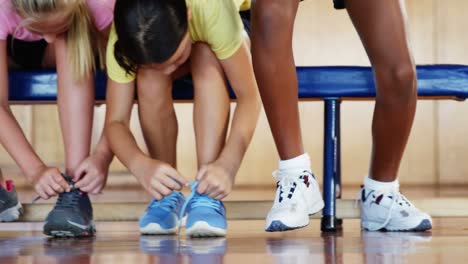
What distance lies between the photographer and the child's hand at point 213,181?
1.62 meters

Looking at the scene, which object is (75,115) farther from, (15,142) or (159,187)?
(159,187)

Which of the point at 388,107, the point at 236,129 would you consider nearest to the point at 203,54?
the point at 236,129

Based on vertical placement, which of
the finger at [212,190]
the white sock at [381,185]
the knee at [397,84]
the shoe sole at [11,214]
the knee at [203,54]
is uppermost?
the knee at [203,54]

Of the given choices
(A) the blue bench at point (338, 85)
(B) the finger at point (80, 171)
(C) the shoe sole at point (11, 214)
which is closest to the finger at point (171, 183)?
(B) the finger at point (80, 171)

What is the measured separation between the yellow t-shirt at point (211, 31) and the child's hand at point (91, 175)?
174 mm

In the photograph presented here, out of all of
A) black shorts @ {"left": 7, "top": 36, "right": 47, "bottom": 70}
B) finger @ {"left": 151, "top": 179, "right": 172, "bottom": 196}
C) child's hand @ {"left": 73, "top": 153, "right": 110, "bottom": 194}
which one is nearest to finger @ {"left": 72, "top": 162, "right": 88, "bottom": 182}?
child's hand @ {"left": 73, "top": 153, "right": 110, "bottom": 194}

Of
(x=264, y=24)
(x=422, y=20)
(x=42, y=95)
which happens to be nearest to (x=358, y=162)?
(x=422, y=20)

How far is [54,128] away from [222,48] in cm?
307

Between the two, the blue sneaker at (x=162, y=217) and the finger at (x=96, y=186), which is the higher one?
the finger at (x=96, y=186)

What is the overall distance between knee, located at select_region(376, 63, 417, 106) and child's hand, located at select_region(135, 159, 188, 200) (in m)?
0.42

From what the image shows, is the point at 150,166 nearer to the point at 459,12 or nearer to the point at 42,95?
the point at 42,95

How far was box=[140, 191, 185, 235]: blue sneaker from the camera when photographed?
1700mm

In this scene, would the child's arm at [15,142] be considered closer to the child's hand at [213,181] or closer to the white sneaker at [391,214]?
the child's hand at [213,181]

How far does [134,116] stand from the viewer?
445 cm
